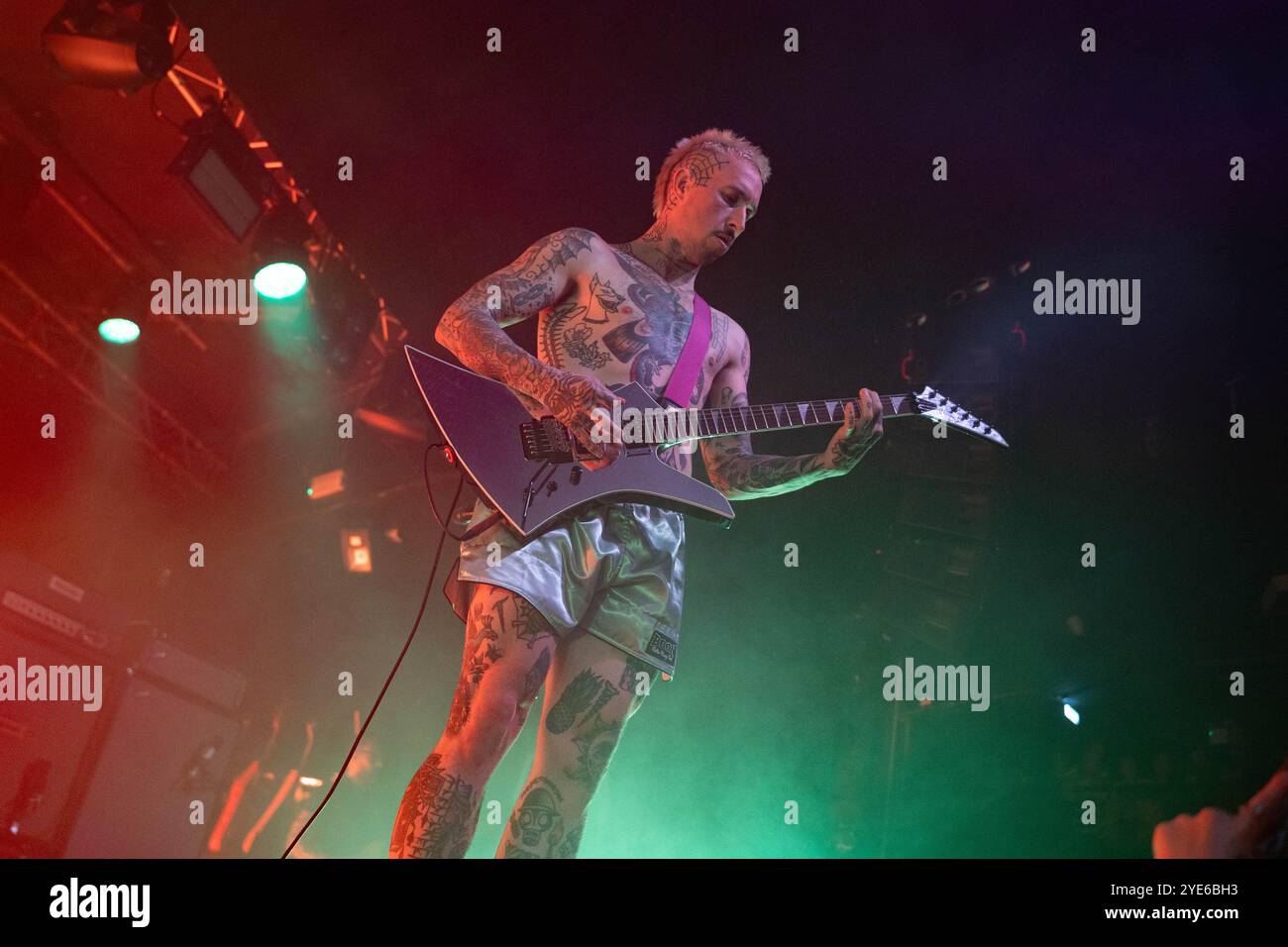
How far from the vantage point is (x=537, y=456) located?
2473 millimetres

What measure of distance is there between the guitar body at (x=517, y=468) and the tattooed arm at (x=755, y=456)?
1.15 feet

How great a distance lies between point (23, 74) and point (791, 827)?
363 centimetres

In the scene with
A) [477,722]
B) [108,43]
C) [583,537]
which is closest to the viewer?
[477,722]

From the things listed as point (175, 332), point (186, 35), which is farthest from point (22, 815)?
point (186, 35)

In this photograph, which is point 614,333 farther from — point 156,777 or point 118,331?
point 156,777

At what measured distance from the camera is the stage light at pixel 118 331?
3.46m

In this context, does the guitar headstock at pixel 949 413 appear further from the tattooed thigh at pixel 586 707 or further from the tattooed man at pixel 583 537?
the tattooed thigh at pixel 586 707

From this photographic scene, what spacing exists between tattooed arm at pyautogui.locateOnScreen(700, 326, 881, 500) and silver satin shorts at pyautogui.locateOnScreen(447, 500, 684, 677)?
13.3 inches

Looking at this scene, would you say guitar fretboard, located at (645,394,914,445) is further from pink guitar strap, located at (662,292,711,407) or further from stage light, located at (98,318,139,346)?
stage light, located at (98,318,139,346)

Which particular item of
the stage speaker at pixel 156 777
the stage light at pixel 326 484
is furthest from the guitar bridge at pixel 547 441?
the stage speaker at pixel 156 777

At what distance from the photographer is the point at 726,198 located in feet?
9.26

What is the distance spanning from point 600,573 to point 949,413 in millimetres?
1269

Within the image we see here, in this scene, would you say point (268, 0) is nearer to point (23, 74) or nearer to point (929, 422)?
point (23, 74)

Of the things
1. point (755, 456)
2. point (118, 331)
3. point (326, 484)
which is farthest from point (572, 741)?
point (118, 331)
